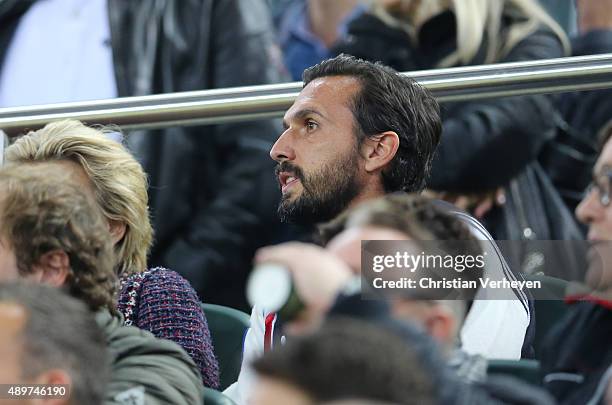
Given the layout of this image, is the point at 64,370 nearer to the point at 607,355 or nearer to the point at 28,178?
the point at 28,178

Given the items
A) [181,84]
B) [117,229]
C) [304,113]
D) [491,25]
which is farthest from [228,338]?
[491,25]

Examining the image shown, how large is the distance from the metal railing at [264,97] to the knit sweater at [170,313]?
582 millimetres

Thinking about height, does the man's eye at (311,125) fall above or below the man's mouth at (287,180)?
above

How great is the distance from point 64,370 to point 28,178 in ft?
2.23

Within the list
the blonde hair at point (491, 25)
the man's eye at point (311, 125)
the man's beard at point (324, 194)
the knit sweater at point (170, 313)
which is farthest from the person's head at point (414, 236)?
the blonde hair at point (491, 25)

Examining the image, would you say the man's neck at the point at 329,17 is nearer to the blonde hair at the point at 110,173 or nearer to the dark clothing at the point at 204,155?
the dark clothing at the point at 204,155

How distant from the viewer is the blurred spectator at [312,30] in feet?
14.8

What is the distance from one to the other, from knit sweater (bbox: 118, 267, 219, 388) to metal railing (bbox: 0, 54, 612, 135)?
0.58 m

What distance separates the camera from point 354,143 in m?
3.29

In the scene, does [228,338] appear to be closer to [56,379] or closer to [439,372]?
[56,379]

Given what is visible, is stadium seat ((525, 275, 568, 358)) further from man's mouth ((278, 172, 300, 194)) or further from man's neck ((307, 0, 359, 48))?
man's neck ((307, 0, 359, 48))

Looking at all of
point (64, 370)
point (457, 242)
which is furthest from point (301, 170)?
point (64, 370)

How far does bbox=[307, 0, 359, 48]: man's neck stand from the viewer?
15.0 feet

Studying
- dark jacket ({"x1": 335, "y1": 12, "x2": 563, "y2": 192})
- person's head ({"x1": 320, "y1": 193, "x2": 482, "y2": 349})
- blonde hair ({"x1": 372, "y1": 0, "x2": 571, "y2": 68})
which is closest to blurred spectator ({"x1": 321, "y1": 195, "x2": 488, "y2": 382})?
person's head ({"x1": 320, "y1": 193, "x2": 482, "y2": 349})
